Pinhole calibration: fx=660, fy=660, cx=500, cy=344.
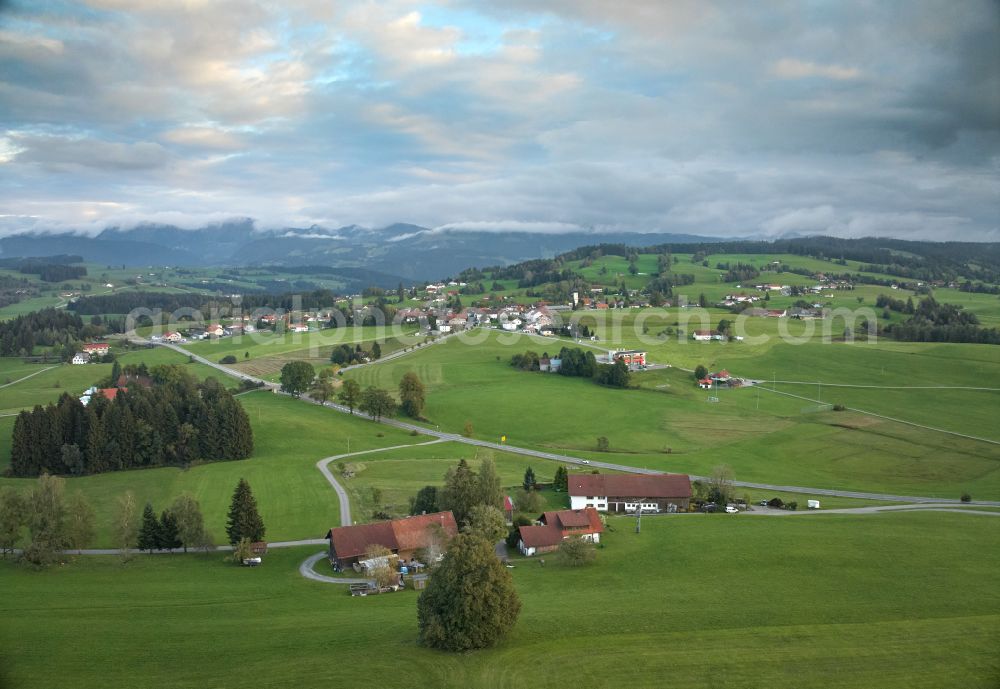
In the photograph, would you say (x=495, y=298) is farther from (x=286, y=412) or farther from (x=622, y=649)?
(x=622, y=649)

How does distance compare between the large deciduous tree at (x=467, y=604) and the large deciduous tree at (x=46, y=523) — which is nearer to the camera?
the large deciduous tree at (x=467, y=604)

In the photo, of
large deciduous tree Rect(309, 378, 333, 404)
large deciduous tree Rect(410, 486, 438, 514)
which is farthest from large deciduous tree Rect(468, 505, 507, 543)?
large deciduous tree Rect(309, 378, 333, 404)

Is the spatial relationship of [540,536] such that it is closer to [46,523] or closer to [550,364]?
[46,523]

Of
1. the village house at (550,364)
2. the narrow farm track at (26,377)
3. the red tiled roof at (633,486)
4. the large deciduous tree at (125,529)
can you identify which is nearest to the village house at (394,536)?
the red tiled roof at (633,486)

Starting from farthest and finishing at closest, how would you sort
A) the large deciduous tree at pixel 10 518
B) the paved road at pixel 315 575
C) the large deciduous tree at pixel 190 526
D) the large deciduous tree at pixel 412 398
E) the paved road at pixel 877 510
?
the large deciduous tree at pixel 412 398 < the paved road at pixel 877 510 < the large deciduous tree at pixel 190 526 < the large deciduous tree at pixel 10 518 < the paved road at pixel 315 575

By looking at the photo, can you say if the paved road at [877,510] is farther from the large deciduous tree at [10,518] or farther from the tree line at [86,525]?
the large deciduous tree at [10,518]

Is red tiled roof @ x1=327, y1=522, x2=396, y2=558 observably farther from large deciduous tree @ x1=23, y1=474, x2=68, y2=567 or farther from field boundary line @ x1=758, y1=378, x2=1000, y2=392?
field boundary line @ x1=758, y1=378, x2=1000, y2=392

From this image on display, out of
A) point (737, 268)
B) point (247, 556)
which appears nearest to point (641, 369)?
point (247, 556)
